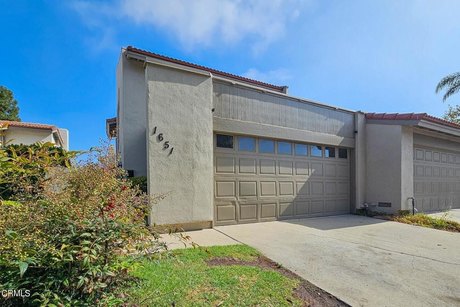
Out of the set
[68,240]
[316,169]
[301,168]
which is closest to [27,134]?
[301,168]

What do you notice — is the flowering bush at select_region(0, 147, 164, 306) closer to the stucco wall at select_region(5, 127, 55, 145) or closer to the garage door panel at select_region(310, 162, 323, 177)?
the garage door panel at select_region(310, 162, 323, 177)

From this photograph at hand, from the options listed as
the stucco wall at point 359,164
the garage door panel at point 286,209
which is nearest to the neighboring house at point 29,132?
the garage door panel at point 286,209

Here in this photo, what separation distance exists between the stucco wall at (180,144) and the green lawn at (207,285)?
2.56 meters

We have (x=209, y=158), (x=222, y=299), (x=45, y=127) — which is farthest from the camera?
(x=45, y=127)

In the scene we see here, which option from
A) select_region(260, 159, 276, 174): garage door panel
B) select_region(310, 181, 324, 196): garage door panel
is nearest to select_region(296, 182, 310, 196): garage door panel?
select_region(310, 181, 324, 196): garage door panel

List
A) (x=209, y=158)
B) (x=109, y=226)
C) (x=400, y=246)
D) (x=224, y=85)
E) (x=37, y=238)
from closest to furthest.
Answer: (x=37, y=238) → (x=109, y=226) → (x=400, y=246) → (x=209, y=158) → (x=224, y=85)

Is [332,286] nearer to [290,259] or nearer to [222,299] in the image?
[290,259]

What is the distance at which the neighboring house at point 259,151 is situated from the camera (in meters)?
6.79

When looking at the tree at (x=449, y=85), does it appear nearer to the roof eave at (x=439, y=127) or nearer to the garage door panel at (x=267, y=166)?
the roof eave at (x=439, y=127)

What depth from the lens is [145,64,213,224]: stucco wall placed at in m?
6.53

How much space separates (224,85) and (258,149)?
98.8 inches

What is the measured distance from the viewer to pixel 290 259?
464 cm

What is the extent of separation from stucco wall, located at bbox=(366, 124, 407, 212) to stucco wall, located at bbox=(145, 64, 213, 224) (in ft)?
24.9

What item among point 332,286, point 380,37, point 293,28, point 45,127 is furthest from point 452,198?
point 45,127
